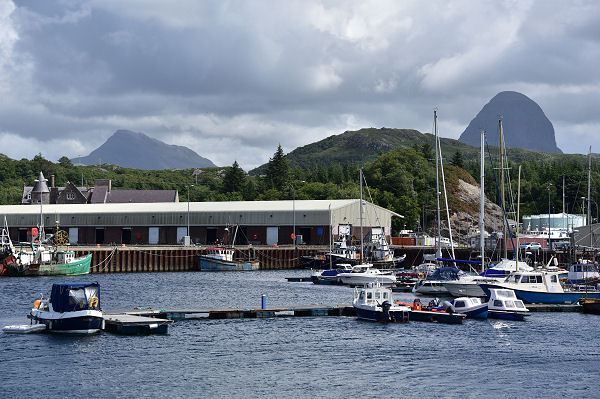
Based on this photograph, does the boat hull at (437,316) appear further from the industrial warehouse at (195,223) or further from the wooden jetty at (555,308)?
the industrial warehouse at (195,223)

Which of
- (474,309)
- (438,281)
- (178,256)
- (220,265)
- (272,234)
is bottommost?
(474,309)

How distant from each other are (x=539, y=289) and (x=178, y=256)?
221 feet

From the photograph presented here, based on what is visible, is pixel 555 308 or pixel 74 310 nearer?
pixel 74 310

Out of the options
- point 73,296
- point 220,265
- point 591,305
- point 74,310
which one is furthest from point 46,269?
point 591,305

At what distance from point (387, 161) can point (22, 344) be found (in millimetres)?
152720

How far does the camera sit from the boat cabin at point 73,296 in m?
52.2

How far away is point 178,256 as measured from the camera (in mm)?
123062

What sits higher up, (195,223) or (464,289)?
(195,223)

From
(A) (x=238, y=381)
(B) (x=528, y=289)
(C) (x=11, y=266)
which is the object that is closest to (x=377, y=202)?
(C) (x=11, y=266)

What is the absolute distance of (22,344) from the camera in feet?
163

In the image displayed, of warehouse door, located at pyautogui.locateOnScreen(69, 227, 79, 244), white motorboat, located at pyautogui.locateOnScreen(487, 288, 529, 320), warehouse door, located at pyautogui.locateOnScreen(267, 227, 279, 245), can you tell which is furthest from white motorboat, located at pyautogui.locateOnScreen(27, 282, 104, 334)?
warehouse door, located at pyautogui.locateOnScreen(69, 227, 79, 244)

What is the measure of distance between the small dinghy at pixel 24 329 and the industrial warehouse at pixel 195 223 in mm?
77731

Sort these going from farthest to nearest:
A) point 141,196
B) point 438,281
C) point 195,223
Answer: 1. point 141,196
2. point 195,223
3. point 438,281

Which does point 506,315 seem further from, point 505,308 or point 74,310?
point 74,310
